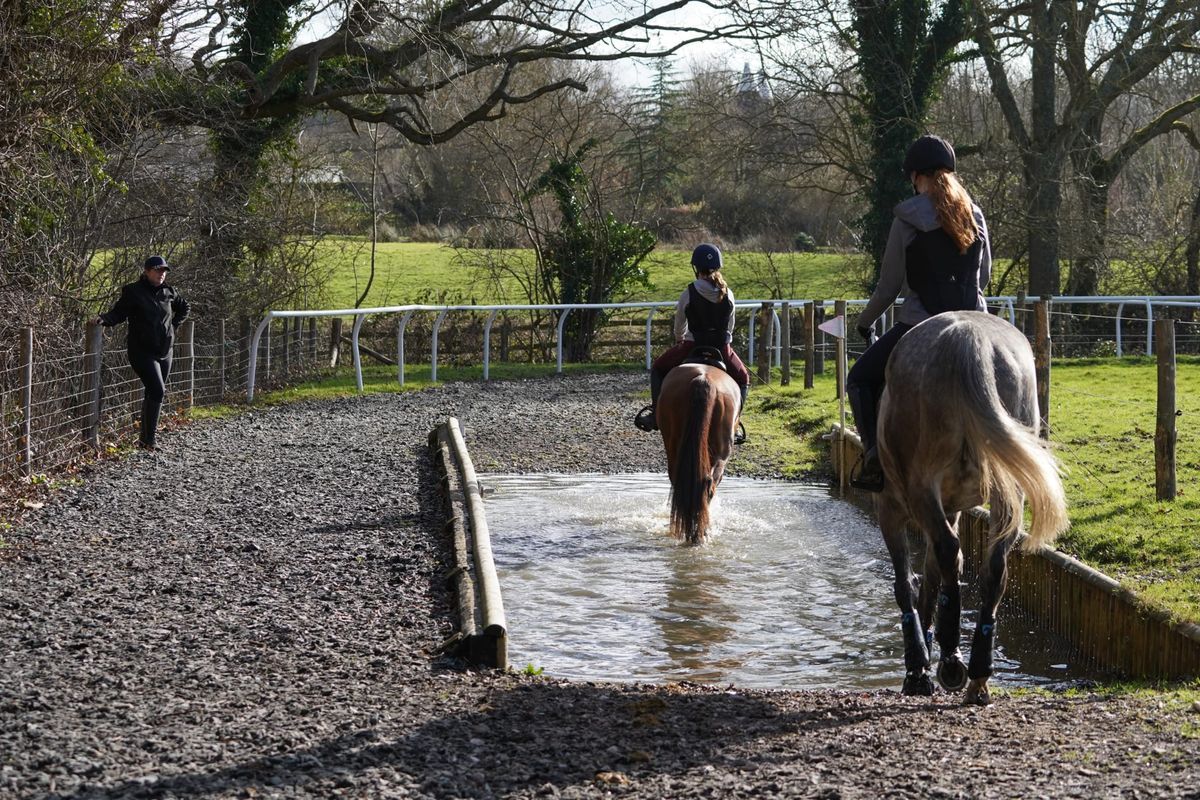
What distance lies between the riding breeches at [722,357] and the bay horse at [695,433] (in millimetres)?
125

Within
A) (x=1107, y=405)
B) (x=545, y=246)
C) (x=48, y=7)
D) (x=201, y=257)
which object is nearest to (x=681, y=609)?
(x=48, y=7)

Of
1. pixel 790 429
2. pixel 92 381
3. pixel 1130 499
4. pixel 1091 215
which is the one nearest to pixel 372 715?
pixel 1130 499

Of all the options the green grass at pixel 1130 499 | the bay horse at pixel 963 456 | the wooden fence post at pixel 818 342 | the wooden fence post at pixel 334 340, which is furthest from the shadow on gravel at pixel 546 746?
the wooden fence post at pixel 334 340

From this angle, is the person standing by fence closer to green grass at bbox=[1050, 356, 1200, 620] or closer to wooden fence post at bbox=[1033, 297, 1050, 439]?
wooden fence post at bbox=[1033, 297, 1050, 439]

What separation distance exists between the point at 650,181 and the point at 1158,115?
37.7 ft

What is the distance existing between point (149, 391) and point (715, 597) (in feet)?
26.4

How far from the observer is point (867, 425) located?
6746 mm

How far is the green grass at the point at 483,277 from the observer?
31922 millimetres

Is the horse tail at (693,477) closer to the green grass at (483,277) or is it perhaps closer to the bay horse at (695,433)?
the bay horse at (695,433)

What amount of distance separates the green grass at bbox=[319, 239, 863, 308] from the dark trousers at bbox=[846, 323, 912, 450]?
867 inches

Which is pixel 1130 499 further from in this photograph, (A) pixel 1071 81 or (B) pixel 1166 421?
(A) pixel 1071 81

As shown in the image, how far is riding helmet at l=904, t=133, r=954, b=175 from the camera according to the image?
6.61 meters

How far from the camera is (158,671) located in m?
5.91

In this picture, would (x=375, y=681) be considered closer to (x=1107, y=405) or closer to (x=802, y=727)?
(x=802, y=727)
